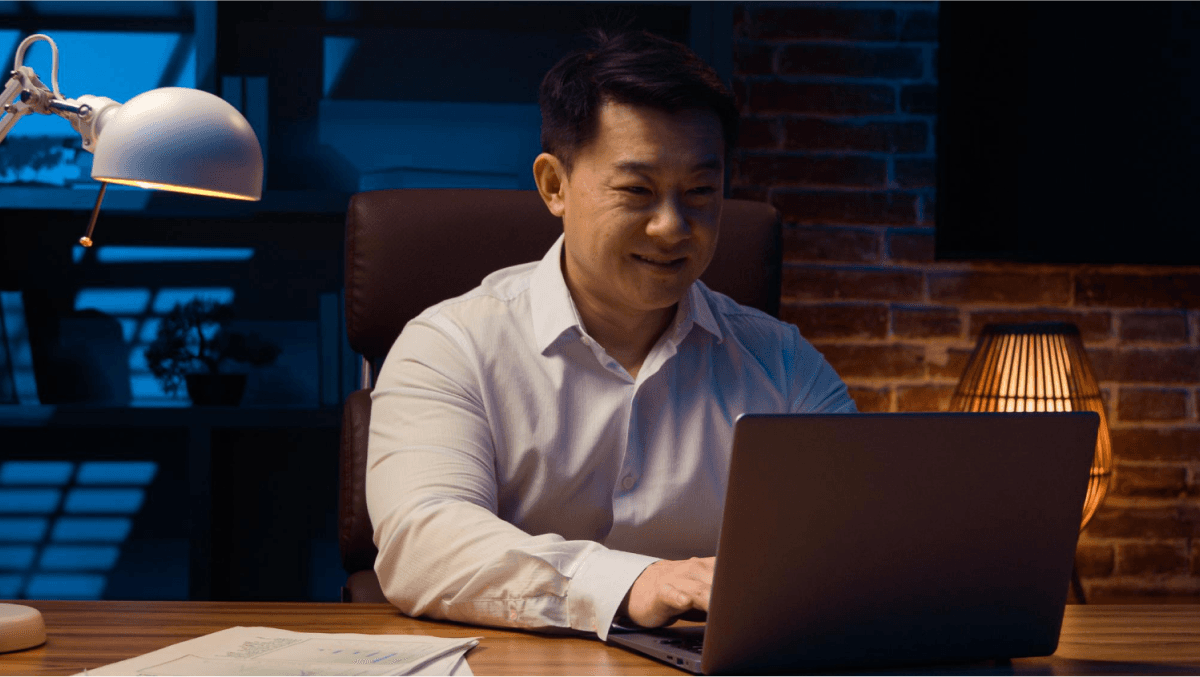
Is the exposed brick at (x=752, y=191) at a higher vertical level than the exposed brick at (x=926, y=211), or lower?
higher

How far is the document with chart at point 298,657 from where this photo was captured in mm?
671

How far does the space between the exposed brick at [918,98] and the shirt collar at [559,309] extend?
1.18 metres

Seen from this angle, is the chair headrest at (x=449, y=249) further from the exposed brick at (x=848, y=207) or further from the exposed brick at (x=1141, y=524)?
the exposed brick at (x=1141, y=524)

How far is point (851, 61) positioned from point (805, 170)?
0.27m

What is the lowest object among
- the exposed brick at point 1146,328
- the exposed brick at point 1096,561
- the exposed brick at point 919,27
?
the exposed brick at point 1096,561

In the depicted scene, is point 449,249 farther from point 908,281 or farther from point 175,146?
point 908,281

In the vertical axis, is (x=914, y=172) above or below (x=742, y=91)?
below

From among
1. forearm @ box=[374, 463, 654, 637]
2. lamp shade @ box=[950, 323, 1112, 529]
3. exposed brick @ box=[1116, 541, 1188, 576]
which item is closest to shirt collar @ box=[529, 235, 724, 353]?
forearm @ box=[374, 463, 654, 637]

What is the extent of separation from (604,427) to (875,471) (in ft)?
1.98

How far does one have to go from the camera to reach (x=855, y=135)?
7.48ft

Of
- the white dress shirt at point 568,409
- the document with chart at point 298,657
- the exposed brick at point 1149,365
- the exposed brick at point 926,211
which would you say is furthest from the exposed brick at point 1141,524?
the document with chart at point 298,657

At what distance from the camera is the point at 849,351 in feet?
7.48

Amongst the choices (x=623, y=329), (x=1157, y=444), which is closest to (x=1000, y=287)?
(x=1157, y=444)

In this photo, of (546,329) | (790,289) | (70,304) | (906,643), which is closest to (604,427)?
(546,329)
